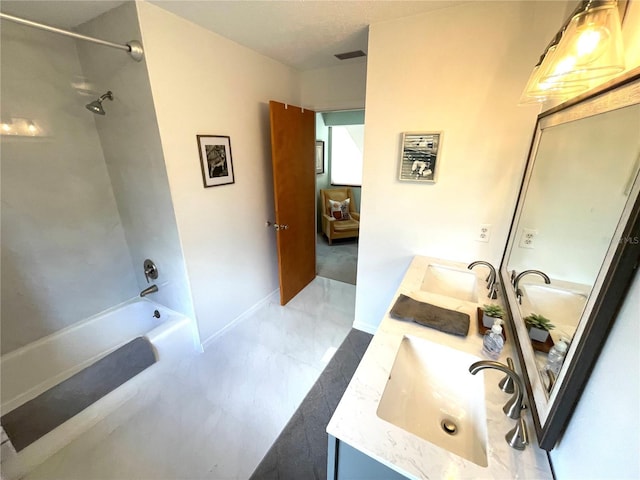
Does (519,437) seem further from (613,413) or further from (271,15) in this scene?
(271,15)

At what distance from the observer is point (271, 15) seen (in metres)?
1.56

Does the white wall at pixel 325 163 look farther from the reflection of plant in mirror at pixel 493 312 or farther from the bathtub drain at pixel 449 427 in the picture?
the bathtub drain at pixel 449 427

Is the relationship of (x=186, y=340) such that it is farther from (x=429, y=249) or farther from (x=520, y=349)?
(x=520, y=349)

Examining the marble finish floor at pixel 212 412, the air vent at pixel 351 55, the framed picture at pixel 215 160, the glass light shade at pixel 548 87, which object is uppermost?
the air vent at pixel 351 55

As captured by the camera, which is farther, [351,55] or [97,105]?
[351,55]

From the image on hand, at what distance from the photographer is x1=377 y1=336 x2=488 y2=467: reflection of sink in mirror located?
0.90 meters

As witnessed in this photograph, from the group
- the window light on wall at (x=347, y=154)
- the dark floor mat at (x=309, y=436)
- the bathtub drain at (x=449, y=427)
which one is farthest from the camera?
the window light on wall at (x=347, y=154)

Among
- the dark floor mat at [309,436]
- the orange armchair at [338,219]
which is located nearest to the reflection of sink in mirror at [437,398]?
the dark floor mat at [309,436]

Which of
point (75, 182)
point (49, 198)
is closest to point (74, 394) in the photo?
point (49, 198)

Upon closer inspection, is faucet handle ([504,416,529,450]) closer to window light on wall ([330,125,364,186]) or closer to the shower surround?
the shower surround

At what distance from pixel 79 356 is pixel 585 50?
3.38m

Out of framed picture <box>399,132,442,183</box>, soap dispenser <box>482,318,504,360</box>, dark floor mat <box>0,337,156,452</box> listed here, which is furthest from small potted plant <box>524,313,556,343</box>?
dark floor mat <box>0,337,156,452</box>

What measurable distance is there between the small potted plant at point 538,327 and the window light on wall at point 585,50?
0.78 metres

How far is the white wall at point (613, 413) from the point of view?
1.52ft
